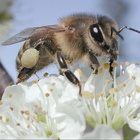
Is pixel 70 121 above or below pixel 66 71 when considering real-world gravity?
below

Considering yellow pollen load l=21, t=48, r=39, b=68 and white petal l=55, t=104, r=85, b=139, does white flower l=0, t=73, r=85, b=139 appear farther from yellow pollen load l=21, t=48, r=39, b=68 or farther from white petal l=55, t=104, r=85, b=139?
yellow pollen load l=21, t=48, r=39, b=68

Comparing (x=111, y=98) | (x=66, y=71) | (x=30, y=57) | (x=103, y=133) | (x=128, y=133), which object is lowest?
(x=128, y=133)

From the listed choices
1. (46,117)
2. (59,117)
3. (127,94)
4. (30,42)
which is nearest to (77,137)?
(59,117)

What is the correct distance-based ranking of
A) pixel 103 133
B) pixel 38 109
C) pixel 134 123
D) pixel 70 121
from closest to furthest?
pixel 103 133
pixel 70 121
pixel 134 123
pixel 38 109

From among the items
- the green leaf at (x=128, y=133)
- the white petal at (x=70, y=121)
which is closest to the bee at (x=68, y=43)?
the white petal at (x=70, y=121)

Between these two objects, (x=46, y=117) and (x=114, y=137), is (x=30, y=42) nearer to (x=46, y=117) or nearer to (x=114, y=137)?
(x=46, y=117)

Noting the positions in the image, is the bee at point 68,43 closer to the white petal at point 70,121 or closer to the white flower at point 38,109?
the white flower at point 38,109

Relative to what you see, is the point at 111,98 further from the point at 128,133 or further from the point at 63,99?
the point at 63,99

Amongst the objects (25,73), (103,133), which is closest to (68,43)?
(25,73)
